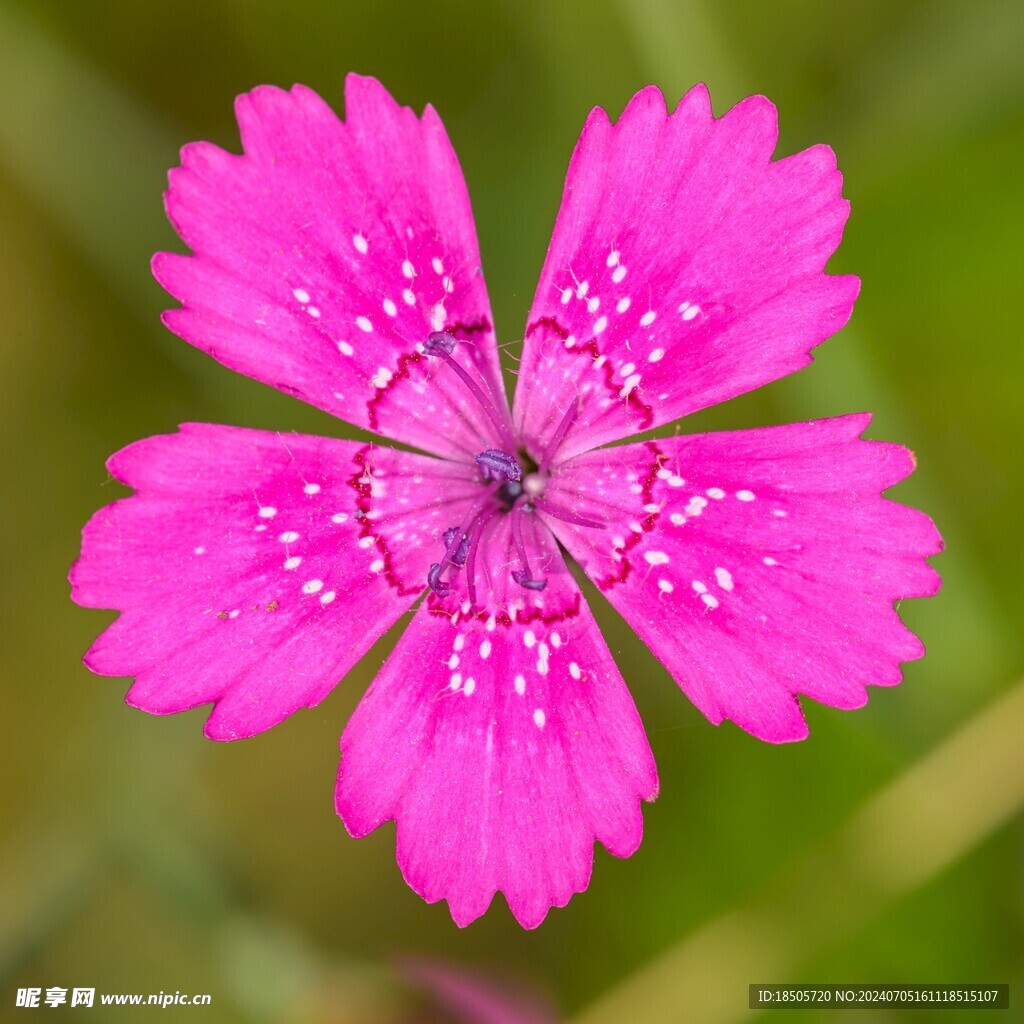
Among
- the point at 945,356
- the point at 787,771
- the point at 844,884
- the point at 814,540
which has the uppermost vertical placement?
the point at 945,356

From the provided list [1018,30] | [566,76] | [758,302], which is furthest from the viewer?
[566,76]

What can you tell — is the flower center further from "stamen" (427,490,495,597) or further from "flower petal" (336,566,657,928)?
"flower petal" (336,566,657,928)

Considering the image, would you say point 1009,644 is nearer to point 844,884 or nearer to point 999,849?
point 999,849

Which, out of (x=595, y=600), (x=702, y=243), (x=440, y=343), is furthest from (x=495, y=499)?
(x=595, y=600)

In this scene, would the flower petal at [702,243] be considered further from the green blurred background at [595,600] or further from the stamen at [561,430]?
the green blurred background at [595,600]

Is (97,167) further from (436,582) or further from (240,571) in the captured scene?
(436,582)

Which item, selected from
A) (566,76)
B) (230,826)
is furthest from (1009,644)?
(230,826)
